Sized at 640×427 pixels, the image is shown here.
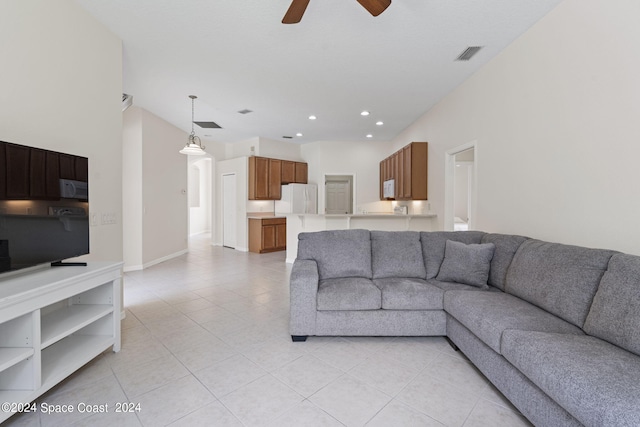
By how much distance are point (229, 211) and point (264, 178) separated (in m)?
1.47

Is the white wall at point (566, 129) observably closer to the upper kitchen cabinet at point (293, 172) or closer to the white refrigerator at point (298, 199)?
the white refrigerator at point (298, 199)

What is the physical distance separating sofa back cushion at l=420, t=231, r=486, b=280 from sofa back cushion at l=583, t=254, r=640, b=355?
1282 mm

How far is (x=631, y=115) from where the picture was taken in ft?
6.04

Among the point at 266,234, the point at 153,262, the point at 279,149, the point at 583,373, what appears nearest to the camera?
the point at 583,373

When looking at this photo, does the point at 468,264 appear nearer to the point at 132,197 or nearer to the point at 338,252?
the point at 338,252

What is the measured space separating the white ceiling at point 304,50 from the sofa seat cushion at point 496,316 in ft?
8.06

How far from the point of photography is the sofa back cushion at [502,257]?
2.45 meters

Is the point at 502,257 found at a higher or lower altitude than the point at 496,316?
higher

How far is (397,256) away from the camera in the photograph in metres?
2.90

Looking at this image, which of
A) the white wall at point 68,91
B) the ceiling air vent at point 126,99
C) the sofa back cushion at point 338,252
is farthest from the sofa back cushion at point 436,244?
the ceiling air vent at point 126,99

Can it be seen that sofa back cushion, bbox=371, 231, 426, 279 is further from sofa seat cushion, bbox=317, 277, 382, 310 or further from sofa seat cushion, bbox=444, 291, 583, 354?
sofa seat cushion, bbox=444, 291, 583, 354

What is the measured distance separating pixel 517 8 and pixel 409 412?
3.28 m

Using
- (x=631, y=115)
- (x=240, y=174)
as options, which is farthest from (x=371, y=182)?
(x=631, y=115)

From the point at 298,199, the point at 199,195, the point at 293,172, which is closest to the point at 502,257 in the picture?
the point at 298,199
